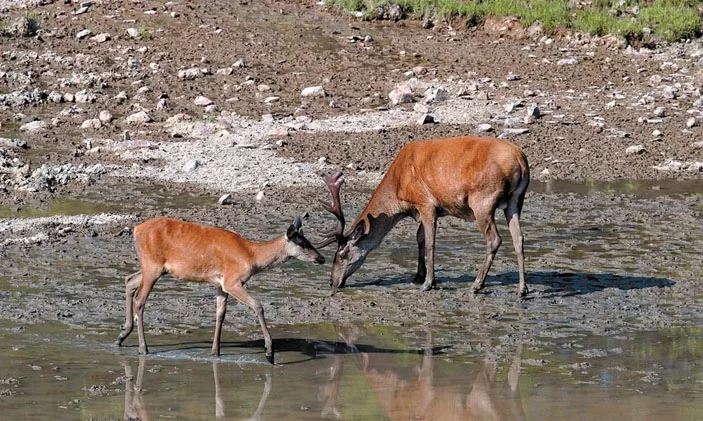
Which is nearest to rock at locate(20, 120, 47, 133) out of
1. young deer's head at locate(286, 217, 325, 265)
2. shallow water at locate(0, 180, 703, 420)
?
shallow water at locate(0, 180, 703, 420)

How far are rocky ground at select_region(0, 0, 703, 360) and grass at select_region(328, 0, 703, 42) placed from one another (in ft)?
0.78

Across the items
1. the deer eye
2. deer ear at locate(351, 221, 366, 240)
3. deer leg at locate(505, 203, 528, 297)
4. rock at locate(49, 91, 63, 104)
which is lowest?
rock at locate(49, 91, 63, 104)

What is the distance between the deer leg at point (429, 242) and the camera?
11.8 metres

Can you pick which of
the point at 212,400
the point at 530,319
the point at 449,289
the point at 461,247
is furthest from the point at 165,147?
the point at 212,400

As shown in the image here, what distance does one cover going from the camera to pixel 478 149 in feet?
38.5

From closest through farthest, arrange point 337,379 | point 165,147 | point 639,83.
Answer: point 337,379, point 165,147, point 639,83

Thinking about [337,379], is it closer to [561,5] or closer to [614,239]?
[614,239]

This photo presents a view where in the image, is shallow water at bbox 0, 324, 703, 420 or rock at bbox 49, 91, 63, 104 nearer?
shallow water at bbox 0, 324, 703, 420

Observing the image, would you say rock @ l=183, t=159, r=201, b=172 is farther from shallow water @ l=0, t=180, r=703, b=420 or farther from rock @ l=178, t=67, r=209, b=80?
rock @ l=178, t=67, r=209, b=80

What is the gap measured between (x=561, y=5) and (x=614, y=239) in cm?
933

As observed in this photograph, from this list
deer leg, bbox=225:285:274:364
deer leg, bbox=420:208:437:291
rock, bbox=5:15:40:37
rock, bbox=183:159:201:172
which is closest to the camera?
deer leg, bbox=225:285:274:364

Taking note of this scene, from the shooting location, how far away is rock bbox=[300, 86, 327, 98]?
61.6 feet

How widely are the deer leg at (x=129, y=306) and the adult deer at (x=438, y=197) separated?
6.84ft

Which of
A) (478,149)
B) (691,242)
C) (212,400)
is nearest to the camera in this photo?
(212,400)
